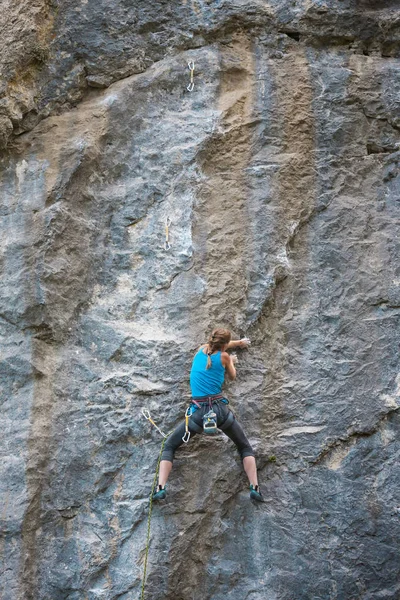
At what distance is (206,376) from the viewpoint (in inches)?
244

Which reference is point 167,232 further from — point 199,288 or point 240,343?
point 240,343

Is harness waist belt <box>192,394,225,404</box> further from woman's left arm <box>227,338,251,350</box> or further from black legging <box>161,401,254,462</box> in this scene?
woman's left arm <box>227,338,251,350</box>

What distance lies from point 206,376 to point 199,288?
905mm

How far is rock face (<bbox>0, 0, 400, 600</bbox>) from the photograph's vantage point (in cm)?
620

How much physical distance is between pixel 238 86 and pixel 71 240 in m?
2.25

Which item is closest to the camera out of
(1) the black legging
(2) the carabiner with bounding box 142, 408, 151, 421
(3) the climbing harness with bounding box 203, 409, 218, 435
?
(3) the climbing harness with bounding box 203, 409, 218, 435

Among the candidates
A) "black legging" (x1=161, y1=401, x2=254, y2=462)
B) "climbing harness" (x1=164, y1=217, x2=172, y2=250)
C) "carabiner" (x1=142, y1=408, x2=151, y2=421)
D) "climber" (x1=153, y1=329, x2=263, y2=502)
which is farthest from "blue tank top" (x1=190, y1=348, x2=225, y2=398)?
"climbing harness" (x1=164, y1=217, x2=172, y2=250)

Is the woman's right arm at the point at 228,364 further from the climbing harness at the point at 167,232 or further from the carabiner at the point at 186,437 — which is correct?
the climbing harness at the point at 167,232

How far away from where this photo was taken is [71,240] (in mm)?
6758

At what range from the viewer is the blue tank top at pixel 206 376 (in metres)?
6.18

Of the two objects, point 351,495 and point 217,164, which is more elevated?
point 217,164

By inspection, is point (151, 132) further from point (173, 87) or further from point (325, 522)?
point (325, 522)

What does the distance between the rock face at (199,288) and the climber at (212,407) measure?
0.20m

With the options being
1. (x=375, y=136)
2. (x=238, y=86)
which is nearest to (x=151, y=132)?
(x=238, y=86)
